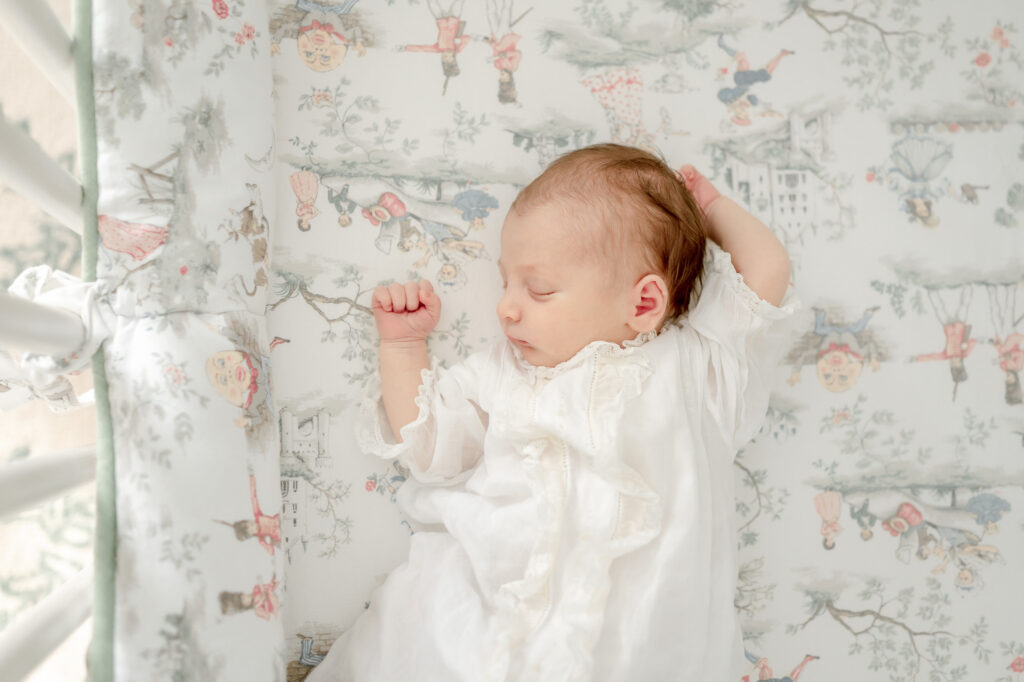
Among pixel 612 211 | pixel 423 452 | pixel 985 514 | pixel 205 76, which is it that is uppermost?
pixel 205 76

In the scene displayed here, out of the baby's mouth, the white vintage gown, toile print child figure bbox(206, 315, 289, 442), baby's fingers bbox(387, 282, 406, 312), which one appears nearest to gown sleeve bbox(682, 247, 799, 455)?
the white vintage gown

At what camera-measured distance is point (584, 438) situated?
3.44 ft

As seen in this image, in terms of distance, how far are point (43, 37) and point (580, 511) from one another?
0.87m

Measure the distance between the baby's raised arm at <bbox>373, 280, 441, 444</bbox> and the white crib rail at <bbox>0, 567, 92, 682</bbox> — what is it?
483 mm

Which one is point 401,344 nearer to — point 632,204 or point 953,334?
point 632,204

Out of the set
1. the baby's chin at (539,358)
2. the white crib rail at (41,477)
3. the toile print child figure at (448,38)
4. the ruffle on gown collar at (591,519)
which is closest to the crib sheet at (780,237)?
the toile print child figure at (448,38)

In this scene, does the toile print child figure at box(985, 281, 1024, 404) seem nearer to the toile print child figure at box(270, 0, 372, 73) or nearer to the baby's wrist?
the baby's wrist

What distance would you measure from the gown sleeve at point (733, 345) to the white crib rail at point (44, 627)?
862mm

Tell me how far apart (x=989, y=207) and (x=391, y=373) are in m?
1.12

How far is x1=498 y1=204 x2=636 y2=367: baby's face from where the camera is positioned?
3.54 feet

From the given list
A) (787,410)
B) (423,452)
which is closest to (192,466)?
(423,452)

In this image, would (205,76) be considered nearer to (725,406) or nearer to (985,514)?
(725,406)

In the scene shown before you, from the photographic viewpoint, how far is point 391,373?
119cm

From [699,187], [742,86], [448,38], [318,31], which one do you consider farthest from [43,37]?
[742,86]
